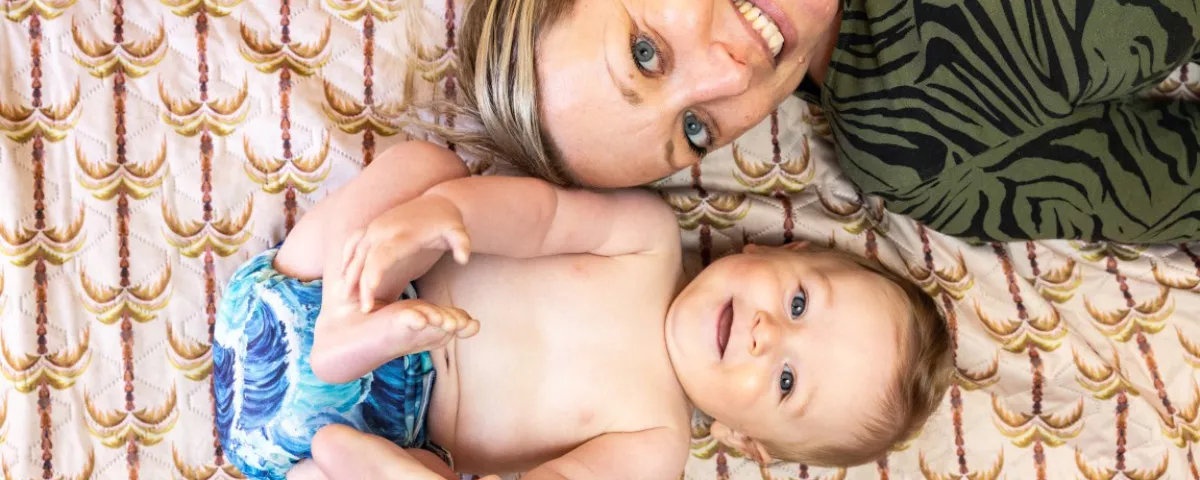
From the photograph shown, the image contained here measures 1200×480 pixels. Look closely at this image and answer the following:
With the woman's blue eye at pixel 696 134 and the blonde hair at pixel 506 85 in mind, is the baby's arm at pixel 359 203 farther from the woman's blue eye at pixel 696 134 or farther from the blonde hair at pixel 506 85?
the woman's blue eye at pixel 696 134

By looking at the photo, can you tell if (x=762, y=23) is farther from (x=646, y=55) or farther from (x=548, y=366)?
(x=548, y=366)

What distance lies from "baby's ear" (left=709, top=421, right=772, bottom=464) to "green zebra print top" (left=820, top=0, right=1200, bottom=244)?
0.40 meters

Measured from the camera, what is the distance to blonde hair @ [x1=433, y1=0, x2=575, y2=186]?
1028 mm

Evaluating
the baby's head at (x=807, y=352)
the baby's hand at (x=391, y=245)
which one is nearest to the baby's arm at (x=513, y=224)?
the baby's hand at (x=391, y=245)

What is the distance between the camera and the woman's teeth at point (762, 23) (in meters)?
1.02

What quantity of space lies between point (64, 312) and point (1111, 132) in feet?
4.74

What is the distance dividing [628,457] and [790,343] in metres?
0.25

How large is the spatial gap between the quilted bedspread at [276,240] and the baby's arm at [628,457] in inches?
6.5

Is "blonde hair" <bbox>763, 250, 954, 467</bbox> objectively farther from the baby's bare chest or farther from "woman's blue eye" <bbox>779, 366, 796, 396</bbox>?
the baby's bare chest

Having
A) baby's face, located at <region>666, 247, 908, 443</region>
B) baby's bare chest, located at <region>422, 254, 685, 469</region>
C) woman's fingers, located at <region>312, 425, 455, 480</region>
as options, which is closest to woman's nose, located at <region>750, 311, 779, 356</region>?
baby's face, located at <region>666, 247, 908, 443</region>

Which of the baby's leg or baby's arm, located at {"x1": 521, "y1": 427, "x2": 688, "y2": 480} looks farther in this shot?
baby's arm, located at {"x1": 521, "y1": 427, "x2": 688, "y2": 480}

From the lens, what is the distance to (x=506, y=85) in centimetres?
106

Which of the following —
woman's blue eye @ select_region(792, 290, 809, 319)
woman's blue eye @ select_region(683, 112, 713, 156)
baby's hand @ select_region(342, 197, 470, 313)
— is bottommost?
woman's blue eye @ select_region(792, 290, 809, 319)

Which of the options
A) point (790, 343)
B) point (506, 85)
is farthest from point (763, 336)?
point (506, 85)
